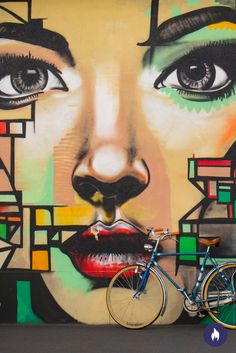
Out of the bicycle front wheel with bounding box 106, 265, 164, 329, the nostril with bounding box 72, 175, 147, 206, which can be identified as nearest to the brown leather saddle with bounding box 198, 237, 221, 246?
the bicycle front wheel with bounding box 106, 265, 164, 329

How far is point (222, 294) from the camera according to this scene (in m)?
7.79

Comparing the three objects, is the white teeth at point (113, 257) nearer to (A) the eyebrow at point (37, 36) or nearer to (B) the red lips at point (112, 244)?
(B) the red lips at point (112, 244)

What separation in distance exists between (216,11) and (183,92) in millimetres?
1004

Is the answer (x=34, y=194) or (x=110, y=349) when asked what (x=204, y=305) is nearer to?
(x=110, y=349)

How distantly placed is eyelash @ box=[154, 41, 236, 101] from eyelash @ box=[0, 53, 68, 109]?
4.16 feet

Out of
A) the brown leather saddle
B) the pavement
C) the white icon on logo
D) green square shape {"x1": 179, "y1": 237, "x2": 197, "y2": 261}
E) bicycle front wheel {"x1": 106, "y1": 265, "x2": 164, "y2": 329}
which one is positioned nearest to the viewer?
the pavement

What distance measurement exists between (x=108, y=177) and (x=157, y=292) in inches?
56.2

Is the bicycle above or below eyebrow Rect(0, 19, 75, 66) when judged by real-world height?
below

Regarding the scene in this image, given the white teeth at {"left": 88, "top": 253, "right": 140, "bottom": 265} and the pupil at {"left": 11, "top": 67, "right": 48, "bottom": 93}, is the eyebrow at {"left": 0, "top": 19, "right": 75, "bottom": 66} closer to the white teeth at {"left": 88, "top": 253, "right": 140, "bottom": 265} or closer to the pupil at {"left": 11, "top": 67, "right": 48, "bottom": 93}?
the pupil at {"left": 11, "top": 67, "right": 48, "bottom": 93}

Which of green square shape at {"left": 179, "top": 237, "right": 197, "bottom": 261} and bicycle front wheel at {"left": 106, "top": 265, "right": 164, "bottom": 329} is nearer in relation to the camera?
→ bicycle front wheel at {"left": 106, "top": 265, "right": 164, "bottom": 329}

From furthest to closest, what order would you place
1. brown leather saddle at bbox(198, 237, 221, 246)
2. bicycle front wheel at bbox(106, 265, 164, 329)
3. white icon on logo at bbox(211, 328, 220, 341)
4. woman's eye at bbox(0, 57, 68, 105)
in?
woman's eye at bbox(0, 57, 68, 105) → bicycle front wheel at bbox(106, 265, 164, 329) → brown leather saddle at bbox(198, 237, 221, 246) → white icon on logo at bbox(211, 328, 220, 341)

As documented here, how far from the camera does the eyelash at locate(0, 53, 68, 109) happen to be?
8.15m

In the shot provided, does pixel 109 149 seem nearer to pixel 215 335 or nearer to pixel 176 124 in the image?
pixel 176 124

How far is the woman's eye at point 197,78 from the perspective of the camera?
26.5ft
